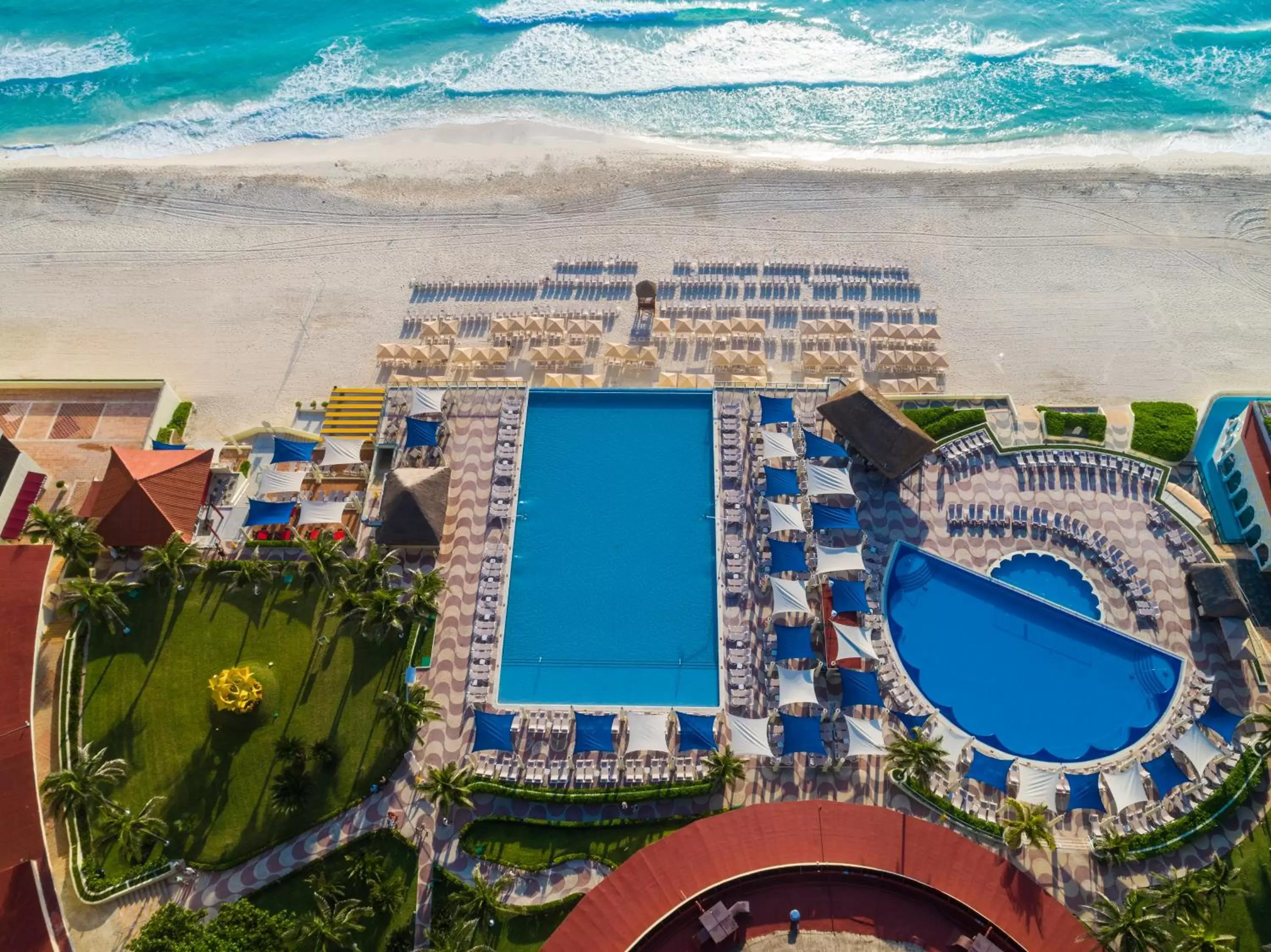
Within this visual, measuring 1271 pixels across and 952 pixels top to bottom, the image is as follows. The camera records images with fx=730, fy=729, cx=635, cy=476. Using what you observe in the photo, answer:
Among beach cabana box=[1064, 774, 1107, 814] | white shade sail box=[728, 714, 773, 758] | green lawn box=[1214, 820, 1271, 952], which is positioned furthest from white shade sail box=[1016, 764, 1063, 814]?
white shade sail box=[728, 714, 773, 758]

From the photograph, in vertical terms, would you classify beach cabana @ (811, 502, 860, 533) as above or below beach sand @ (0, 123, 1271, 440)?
below

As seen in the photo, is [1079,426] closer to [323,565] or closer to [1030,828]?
[1030,828]

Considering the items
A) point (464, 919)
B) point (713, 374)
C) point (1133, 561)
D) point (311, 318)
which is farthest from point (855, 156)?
point (464, 919)

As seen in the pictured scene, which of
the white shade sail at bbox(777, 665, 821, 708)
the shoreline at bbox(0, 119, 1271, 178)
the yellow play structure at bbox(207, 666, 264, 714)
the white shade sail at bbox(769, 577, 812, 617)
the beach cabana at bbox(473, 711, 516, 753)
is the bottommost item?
the beach cabana at bbox(473, 711, 516, 753)

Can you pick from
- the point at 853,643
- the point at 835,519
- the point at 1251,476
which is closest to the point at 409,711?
the point at 853,643

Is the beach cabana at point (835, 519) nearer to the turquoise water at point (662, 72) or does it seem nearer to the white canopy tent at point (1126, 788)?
the white canopy tent at point (1126, 788)

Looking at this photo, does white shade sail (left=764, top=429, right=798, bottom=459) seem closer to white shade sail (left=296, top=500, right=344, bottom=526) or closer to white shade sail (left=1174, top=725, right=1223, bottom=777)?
white shade sail (left=1174, top=725, right=1223, bottom=777)

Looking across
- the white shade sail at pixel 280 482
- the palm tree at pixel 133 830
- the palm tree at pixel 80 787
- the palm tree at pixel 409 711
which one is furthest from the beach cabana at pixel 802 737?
the palm tree at pixel 80 787
